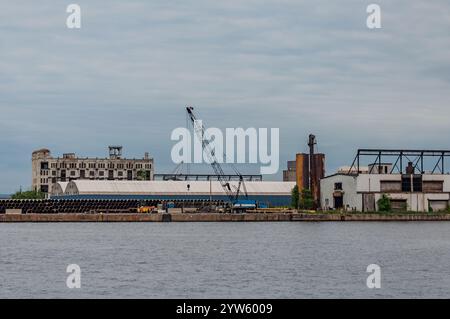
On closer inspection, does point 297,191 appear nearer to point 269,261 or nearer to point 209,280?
point 269,261

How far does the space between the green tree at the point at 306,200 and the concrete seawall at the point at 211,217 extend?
641cm

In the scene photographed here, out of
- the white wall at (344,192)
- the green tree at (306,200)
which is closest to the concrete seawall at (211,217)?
the white wall at (344,192)

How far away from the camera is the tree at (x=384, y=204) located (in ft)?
564

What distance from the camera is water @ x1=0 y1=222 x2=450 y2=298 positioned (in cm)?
5644

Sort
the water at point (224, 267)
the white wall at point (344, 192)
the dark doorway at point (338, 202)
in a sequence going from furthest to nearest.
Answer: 1. the dark doorway at point (338, 202)
2. the white wall at point (344, 192)
3. the water at point (224, 267)

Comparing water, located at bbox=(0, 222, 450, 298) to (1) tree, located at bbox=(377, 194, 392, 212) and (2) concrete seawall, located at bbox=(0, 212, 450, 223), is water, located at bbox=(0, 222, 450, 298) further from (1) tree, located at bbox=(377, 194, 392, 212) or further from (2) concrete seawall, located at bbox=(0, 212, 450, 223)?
(2) concrete seawall, located at bbox=(0, 212, 450, 223)

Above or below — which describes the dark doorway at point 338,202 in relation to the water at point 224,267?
above

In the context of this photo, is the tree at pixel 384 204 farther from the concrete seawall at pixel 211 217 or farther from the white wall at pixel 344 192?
the white wall at pixel 344 192

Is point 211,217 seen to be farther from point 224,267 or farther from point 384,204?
point 224,267

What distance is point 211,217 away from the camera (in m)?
191

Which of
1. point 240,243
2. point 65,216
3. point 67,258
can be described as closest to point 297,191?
point 65,216

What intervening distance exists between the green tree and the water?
83.6m
